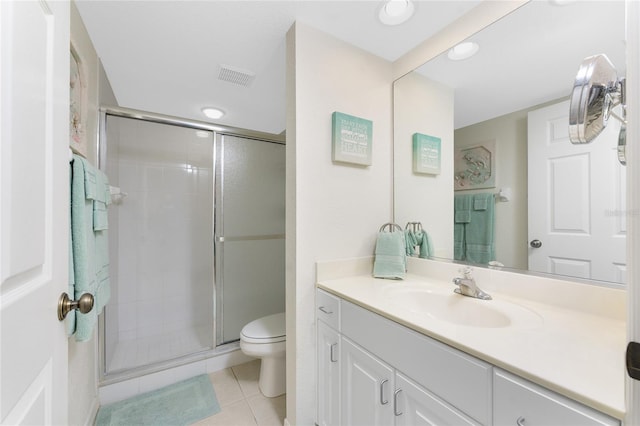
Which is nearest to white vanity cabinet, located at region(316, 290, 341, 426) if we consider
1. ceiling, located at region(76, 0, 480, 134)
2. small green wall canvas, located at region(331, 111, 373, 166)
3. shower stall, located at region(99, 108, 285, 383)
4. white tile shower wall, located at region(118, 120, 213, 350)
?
small green wall canvas, located at region(331, 111, 373, 166)

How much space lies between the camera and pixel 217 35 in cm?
134

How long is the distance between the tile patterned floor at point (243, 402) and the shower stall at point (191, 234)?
0.28 metres

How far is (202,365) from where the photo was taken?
1.95 metres

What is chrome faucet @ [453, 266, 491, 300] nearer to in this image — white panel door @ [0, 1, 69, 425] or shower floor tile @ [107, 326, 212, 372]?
white panel door @ [0, 1, 69, 425]

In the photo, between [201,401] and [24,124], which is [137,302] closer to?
[201,401]

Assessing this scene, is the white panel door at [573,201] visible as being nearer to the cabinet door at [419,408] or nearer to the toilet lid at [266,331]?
the cabinet door at [419,408]

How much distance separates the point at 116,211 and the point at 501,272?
2.99 meters

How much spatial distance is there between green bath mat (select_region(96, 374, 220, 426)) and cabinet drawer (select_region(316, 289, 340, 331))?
101 centimetres

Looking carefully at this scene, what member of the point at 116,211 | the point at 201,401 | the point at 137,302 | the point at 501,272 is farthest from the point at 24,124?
the point at 137,302

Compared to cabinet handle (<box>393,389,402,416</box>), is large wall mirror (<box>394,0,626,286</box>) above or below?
above

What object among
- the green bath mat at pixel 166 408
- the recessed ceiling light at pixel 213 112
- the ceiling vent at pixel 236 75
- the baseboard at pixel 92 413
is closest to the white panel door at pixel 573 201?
the ceiling vent at pixel 236 75

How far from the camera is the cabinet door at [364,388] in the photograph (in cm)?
93

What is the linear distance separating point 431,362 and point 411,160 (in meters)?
1.17

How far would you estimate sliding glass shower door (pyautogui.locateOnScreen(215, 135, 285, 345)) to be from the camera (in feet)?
7.87
